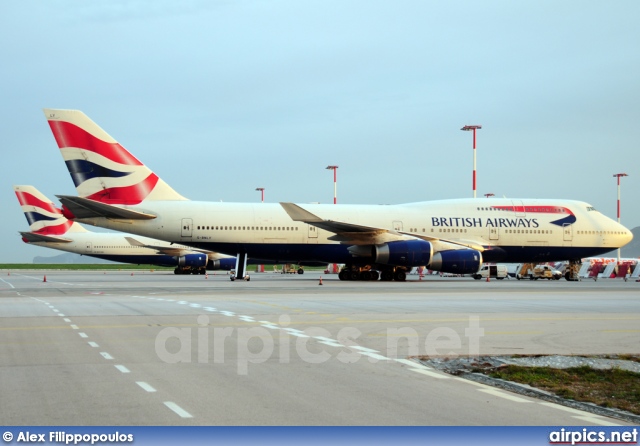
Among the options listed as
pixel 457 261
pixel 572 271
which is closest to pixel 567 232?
pixel 572 271

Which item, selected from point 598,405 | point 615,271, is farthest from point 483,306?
point 615,271

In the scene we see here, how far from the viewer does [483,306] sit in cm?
2228

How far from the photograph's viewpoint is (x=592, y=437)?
664 centimetres

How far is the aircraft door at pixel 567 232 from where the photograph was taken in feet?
151

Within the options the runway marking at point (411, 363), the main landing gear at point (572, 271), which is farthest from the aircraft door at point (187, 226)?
the runway marking at point (411, 363)

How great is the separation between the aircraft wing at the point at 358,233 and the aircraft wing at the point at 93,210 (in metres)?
8.65

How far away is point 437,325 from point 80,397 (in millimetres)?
9707

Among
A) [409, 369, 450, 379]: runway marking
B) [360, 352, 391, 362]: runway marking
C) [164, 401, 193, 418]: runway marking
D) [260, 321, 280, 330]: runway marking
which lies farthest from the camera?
[260, 321, 280, 330]: runway marking

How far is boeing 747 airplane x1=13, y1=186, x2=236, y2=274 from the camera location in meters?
72.5

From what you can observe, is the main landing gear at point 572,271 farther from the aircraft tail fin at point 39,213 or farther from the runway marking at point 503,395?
the aircraft tail fin at point 39,213

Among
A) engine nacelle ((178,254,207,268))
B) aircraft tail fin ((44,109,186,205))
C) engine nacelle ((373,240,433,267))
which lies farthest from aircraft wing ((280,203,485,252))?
engine nacelle ((178,254,207,268))

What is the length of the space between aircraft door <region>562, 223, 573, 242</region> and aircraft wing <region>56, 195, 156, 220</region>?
2533cm

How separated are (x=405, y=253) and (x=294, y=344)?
90.7 ft

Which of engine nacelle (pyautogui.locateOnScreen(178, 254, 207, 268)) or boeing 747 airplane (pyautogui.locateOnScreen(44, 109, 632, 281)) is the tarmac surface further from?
engine nacelle (pyautogui.locateOnScreen(178, 254, 207, 268))
